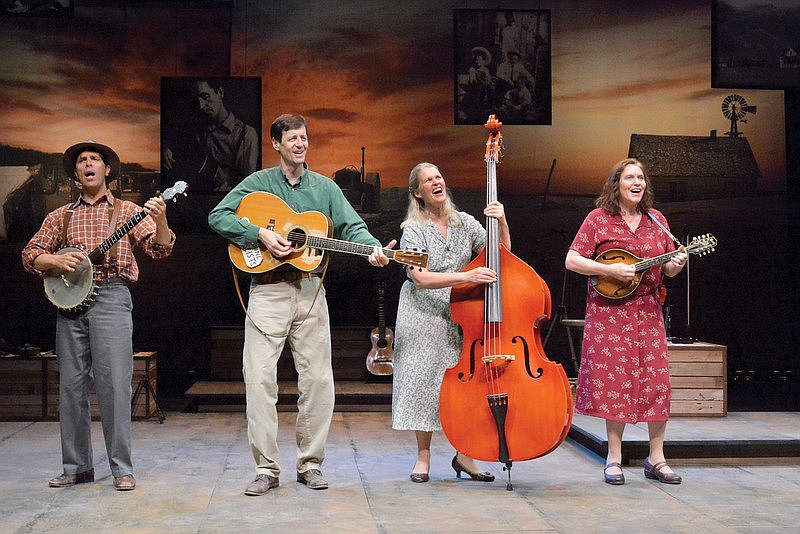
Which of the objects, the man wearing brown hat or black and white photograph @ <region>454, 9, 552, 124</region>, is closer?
the man wearing brown hat

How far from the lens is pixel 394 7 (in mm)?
8500

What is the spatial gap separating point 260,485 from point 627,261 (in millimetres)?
2038

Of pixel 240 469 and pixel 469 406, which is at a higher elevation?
pixel 469 406

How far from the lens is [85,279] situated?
4402 millimetres

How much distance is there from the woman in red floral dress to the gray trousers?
2.21 m

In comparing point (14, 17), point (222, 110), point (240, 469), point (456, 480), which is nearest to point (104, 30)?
point (14, 17)

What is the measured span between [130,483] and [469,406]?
163 cm

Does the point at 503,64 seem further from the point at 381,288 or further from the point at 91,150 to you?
the point at 91,150

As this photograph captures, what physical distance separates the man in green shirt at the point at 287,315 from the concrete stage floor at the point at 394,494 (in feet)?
0.76

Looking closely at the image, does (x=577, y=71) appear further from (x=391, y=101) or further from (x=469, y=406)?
(x=469, y=406)

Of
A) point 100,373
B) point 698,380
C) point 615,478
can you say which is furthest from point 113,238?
point 698,380

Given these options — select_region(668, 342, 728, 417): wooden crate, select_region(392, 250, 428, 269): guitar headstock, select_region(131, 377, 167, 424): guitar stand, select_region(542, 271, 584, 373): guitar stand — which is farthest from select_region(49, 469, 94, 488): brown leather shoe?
select_region(542, 271, 584, 373): guitar stand

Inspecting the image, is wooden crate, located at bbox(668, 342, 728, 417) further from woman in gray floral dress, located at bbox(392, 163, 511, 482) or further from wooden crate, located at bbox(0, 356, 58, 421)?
wooden crate, located at bbox(0, 356, 58, 421)

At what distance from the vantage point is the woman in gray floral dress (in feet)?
14.8
